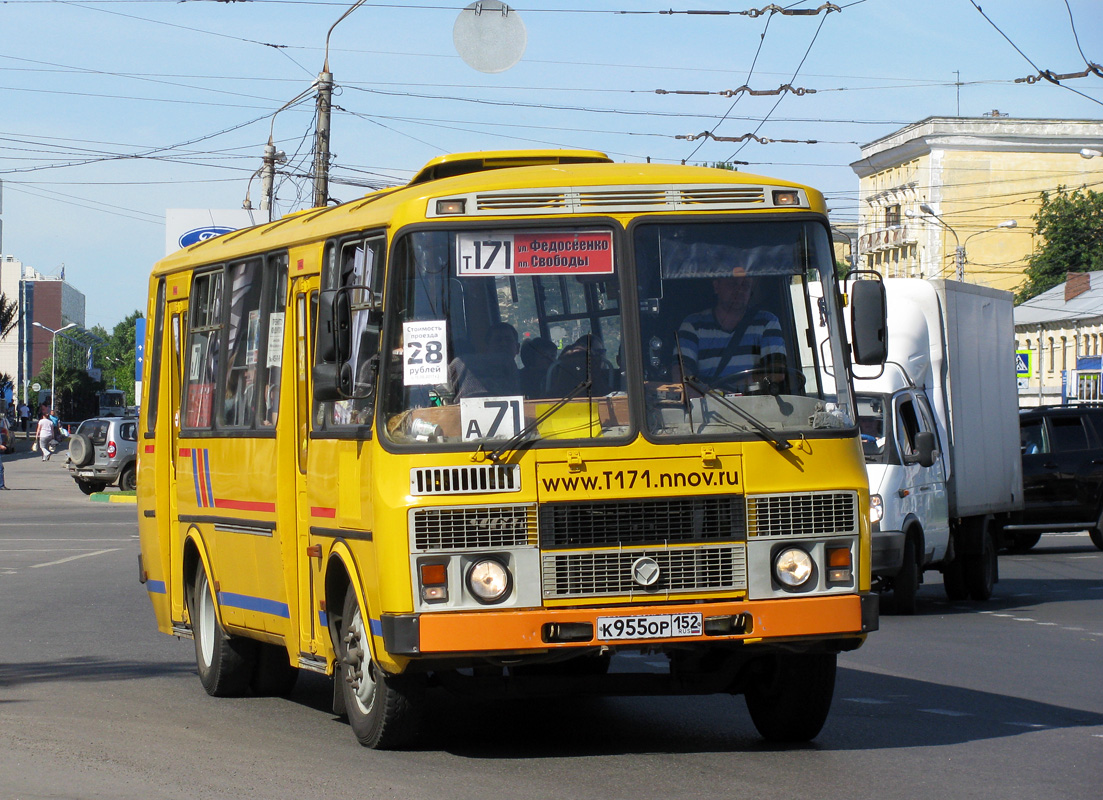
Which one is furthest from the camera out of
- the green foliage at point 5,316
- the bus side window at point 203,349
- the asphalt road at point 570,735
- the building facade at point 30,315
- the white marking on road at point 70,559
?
the building facade at point 30,315

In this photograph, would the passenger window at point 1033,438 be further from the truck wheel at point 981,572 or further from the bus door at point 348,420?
the bus door at point 348,420

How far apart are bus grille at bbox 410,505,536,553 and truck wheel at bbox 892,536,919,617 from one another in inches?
360

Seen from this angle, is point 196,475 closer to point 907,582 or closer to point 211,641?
point 211,641

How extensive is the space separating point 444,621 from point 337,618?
1362mm

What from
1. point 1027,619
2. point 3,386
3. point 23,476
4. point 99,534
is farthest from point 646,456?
point 3,386

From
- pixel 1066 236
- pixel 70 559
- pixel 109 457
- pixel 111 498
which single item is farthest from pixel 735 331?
pixel 1066 236

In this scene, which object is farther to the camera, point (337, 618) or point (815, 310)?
point (337, 618)

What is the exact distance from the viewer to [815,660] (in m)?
8.47

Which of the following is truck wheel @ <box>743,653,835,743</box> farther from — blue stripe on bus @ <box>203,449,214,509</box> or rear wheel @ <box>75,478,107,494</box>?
rear wheel @ <box>75,478,107,494</box>

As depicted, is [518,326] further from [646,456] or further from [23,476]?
[23,476]

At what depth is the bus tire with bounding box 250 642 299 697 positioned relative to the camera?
10.9 metres

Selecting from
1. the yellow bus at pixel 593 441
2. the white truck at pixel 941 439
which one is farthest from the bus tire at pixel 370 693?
the white truck at pixel 941 439

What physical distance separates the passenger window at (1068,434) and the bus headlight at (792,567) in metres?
18.4

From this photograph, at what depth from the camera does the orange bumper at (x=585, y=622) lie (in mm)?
7598
